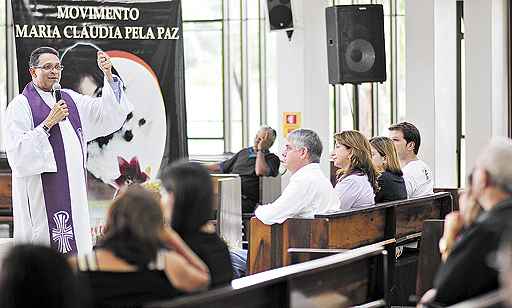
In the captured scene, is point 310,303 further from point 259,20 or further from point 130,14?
point 259,20

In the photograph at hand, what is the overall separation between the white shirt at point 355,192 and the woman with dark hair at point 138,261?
12.2 ft

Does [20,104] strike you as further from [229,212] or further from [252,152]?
[252,152]

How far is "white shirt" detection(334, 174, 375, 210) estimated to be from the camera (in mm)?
7223

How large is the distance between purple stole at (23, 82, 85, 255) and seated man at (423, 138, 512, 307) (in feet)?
10.3

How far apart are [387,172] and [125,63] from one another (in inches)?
75.3

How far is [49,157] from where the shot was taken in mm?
6609

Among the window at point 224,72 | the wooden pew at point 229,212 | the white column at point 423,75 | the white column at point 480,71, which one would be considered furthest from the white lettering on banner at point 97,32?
the window at point 224,72

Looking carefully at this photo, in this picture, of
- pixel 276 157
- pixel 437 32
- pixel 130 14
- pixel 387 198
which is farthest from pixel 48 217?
pixel 437 32

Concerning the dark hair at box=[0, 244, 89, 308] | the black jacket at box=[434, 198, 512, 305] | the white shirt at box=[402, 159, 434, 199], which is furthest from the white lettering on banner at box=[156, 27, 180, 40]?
the dark hair at box=[0, 244, 89, 308]

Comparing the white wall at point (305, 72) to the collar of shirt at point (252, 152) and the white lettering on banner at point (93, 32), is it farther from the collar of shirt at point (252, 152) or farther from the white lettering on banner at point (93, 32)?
the white lettering on banner at point (93, 32)

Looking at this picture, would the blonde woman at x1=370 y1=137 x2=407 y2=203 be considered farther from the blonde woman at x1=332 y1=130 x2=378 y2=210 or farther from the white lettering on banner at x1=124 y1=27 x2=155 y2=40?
the white lettering on banner at x1=124 y1=27 x2=155 y2=40

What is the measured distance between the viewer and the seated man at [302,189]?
22.1ft

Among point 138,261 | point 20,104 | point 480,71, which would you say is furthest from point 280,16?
point 138,261

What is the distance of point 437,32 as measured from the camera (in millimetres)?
12523
